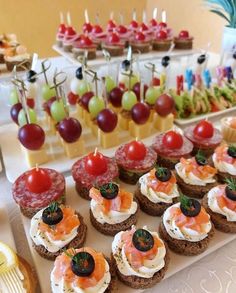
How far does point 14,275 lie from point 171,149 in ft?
2.78

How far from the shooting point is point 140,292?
0.92 meters

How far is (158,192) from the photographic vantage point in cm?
114

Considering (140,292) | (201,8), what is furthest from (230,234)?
(201,8)

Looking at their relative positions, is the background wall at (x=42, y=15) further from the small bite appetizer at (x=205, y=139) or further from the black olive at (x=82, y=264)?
the black olive at (x=82, y=264)

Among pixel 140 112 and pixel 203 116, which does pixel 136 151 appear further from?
pixel 203 116

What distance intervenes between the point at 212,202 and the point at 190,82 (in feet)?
3.55

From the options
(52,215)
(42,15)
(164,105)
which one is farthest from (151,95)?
(42,15)

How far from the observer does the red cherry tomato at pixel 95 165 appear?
122 centimetres

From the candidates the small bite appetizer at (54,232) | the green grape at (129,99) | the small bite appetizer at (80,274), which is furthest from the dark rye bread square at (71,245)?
the green grape at (129,99)

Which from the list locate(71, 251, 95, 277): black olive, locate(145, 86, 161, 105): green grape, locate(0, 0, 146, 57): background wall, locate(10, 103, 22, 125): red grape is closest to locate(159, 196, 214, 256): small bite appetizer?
locate(71, 251, 95, 277): black olive

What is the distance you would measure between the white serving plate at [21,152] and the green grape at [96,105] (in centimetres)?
14

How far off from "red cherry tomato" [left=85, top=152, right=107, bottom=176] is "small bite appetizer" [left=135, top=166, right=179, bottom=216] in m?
0.19

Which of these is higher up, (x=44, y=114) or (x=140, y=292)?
(x=44, y=114)

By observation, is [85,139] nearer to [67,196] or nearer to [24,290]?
[67,196]
